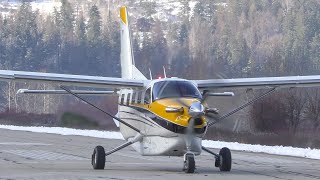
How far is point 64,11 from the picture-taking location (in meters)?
191

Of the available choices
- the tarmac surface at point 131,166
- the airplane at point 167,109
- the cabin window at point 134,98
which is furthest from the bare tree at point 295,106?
the cabin window at point 134,98

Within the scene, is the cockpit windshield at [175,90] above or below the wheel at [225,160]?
above

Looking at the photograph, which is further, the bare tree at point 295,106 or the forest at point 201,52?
the bare tree at point 295,106

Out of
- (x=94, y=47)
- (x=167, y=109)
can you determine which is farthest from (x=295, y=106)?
(x=94, y=47)

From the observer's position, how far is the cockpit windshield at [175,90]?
21.0 m

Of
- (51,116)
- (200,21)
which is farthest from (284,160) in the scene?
(200,21)

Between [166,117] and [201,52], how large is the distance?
19.3 metres

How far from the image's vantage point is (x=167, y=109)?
817 inches

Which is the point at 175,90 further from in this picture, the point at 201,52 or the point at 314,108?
the point at 314,108

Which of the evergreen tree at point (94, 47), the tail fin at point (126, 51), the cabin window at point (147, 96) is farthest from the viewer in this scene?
the evergreen tree at point (94, 47)

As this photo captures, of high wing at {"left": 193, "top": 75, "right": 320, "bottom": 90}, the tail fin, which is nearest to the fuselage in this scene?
high wing at {"left": 193, "top": 75, "right": 320, "bottom": 90}

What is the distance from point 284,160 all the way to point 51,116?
39063 mm

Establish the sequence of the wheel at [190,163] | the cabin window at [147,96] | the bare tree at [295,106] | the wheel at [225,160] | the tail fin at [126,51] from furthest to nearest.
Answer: the bare tree at [295,106], the tail fin at [126,51], the cabin window at [147,96], the wheel at [225,160], the wheel at [190,163]

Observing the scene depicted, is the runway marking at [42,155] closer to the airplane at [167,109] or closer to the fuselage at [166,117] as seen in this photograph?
the airplane at [167,109]
